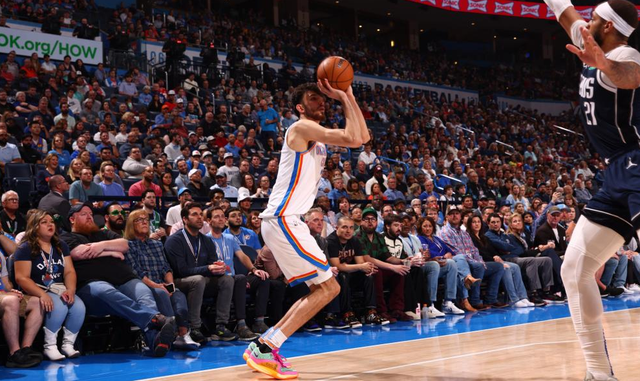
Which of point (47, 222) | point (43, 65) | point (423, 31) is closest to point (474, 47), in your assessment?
point (423, 31)

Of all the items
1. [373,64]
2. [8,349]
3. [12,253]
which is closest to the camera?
[8,349]

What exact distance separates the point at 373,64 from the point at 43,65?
1430cm

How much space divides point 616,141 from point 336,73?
2.14 metres

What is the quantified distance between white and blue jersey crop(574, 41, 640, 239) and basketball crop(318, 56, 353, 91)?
74.1 inches

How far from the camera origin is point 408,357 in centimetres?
561

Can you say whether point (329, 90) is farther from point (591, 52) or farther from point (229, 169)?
point (229, 169)

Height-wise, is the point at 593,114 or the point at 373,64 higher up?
the point at 373,64

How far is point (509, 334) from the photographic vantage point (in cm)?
689

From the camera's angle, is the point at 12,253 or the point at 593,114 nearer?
the point at 593,114

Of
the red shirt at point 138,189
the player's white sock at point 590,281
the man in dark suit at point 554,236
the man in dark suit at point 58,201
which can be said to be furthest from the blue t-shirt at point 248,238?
the player's white sock at point 590,281

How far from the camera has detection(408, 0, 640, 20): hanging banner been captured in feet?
93.6

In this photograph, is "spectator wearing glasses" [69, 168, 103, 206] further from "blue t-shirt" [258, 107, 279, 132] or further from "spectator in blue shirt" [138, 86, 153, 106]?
"blue t-shirt" [258, 107, 279, 132]

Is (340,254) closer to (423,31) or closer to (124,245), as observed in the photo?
(124,245)

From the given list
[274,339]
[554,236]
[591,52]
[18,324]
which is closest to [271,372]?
[274,339]
